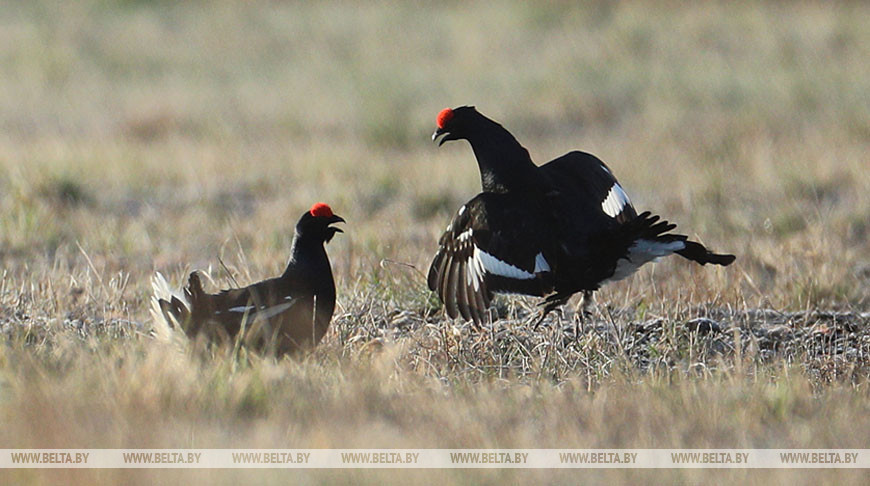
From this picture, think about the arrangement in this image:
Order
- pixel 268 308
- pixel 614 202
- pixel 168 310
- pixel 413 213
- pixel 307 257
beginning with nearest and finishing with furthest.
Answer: pixel 168 310, pixel 268 308, pixel 307 257, pixel 614 202, pixel 413 213

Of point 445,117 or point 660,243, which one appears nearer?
point 660,243

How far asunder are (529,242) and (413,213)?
4291mm

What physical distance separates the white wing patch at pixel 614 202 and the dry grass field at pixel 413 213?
0.43 meters

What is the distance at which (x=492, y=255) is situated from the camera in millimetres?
5344

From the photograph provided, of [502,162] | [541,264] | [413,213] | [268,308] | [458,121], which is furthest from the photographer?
[413,213]

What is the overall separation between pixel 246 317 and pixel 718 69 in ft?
39.0

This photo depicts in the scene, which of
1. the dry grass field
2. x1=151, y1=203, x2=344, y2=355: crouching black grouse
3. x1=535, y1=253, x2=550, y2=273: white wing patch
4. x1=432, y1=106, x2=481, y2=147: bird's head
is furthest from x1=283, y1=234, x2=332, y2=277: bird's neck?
x1=535, y1=253, x2=550, y2=273: white wing patch

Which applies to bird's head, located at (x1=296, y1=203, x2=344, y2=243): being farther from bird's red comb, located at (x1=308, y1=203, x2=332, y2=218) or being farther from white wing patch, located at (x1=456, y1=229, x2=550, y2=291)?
white wing patch, located at (x1=456, y1=229, x2=550, y2=291)

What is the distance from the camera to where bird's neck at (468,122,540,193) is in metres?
5.69

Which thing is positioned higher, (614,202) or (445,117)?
(445,117)

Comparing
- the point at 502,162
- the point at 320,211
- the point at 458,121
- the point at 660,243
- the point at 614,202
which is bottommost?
the point at 660,243

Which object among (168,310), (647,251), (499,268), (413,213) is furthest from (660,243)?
(413,213)

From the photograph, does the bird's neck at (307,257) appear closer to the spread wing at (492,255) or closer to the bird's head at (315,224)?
the bird's head at (315,224)

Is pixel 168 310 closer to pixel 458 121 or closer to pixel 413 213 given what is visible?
pixel 458 121
